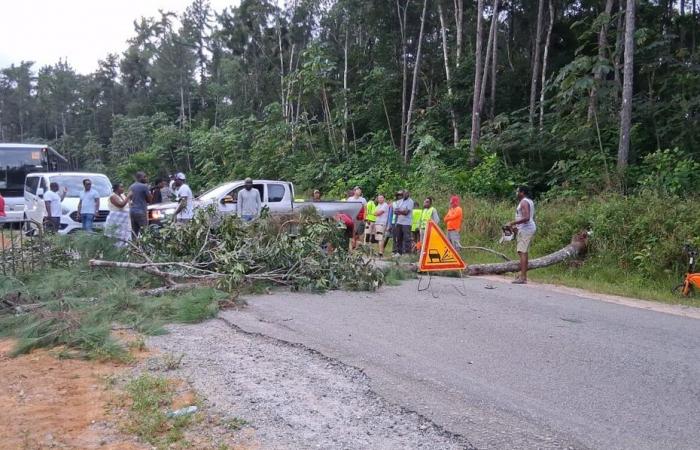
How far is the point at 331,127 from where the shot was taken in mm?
35000

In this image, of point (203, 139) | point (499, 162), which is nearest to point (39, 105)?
point (203, 139)

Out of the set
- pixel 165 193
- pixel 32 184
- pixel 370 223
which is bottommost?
pixel 370 223

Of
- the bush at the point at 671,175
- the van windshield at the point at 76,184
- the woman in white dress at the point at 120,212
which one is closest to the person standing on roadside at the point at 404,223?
the bush at the point at 671,175

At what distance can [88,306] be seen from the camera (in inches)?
297

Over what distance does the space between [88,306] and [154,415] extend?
3.67 meters

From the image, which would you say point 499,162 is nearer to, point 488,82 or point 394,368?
point 488,82

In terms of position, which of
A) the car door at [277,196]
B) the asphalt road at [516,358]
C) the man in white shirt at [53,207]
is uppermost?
the car door at [277,196]

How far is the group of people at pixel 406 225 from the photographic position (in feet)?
37.5

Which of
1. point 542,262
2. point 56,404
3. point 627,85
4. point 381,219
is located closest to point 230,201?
point 381,219

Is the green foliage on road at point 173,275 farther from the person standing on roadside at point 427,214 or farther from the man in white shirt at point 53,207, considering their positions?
the man in white shirt at point 53,207

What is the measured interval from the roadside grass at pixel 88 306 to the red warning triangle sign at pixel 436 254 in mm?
3394

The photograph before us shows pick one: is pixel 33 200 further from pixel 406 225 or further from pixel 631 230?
pixel 631 230

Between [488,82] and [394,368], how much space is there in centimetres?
2752

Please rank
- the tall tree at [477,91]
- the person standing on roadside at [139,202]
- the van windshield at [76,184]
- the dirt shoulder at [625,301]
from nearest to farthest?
the dirt shoulder at [625,301], the person standing on roadside at [139,202], the van windshield at [76,184], the tall tree at [477,91]
